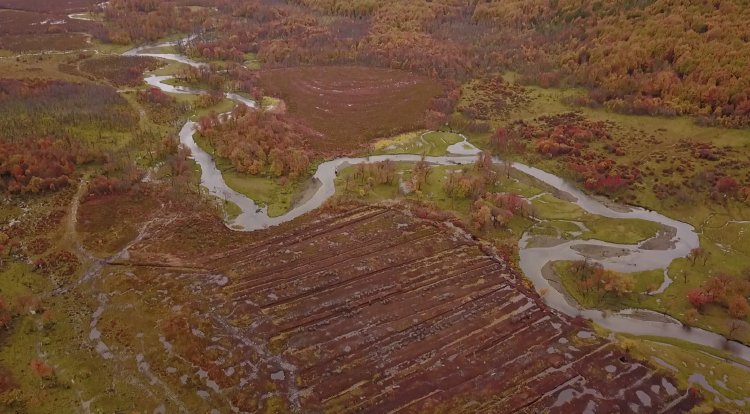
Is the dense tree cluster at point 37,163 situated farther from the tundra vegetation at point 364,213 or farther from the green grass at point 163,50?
the green grass at point 163,50

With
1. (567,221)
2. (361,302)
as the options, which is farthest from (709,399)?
(361,302)

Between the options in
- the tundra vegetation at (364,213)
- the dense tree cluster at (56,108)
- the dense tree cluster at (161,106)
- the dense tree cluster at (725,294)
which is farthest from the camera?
the dense tree cluster at (161,106)

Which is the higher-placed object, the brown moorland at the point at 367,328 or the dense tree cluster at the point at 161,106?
the dense tree cluster at the point at 161,106

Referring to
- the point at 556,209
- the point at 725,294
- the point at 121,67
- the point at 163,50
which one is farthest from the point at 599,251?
the point at 163,50

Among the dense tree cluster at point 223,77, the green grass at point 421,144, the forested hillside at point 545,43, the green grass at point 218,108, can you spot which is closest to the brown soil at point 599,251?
the green grass at point 421,144

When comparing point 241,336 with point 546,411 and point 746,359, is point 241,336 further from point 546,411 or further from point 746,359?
point 746,359

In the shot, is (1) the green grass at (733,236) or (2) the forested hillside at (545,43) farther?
(2) the forested hillside at (545,43)
